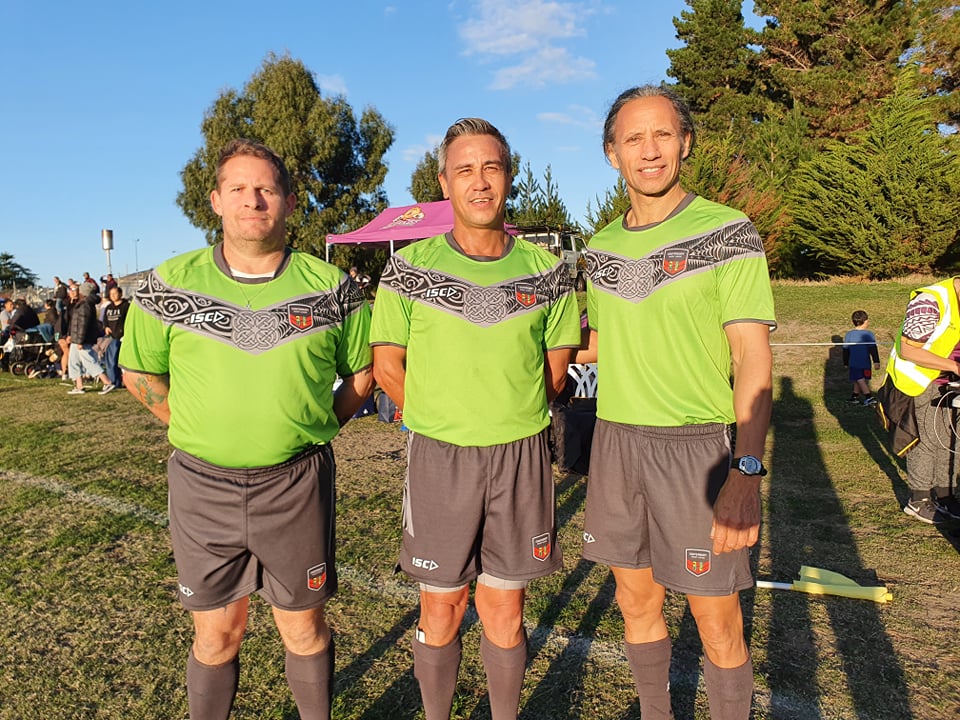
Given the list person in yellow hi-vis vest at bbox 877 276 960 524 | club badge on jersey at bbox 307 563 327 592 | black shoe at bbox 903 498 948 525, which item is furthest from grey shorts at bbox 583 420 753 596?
black shoe at bbox 903 498 948 525

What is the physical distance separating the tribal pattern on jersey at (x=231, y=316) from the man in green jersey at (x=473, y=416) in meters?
0.33

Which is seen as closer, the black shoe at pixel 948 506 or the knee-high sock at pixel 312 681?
the knee-high sock at pixel 312 681

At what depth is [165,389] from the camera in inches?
101

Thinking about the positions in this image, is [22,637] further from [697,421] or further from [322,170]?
[322,170]

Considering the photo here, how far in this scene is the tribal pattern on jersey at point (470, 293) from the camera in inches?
96.5

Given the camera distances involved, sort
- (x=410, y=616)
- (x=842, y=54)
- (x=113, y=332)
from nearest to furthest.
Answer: (x=410, y=616) < (x=113, y=332) < (x=842, y=54)

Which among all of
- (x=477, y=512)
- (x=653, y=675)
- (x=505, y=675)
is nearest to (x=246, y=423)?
(x=477, y=512)

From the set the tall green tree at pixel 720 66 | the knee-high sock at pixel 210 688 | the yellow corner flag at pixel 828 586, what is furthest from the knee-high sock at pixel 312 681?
the tall green tree at pixel 720 66

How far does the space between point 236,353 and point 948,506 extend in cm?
541

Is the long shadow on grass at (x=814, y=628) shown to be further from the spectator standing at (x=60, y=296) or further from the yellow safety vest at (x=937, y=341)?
the spectator standing at (x=60, y=296)

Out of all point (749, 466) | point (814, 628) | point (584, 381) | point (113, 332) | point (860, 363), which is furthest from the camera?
point (113, 332)

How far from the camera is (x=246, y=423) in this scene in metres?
2.26

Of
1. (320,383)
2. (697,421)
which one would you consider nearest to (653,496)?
(697,421)

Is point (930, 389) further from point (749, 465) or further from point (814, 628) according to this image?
point (749, 465)
